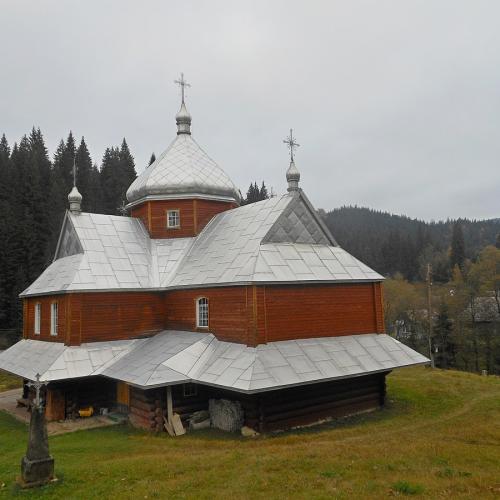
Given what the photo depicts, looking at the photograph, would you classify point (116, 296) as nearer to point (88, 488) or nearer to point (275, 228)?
point (275, 228)

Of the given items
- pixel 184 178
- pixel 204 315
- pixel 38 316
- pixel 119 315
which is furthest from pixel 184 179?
pixel 38 316

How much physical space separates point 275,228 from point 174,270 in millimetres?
5379

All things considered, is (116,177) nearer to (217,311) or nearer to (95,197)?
(95,197)

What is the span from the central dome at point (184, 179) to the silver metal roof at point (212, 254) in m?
1.50

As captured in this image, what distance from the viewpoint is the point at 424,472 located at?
9453mm

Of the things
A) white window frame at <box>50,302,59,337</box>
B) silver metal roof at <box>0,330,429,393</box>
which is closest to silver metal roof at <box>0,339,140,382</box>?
silver metal roof at <box>0,330,429,393</box>

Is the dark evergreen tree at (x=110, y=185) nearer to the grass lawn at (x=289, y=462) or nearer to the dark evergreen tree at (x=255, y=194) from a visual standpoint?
the dark evergreen tree at (x=255, y=194)

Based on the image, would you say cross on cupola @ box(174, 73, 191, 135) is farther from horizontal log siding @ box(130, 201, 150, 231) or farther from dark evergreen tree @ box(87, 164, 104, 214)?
dark evergreen tree @ box(87, 164, 104, 214)

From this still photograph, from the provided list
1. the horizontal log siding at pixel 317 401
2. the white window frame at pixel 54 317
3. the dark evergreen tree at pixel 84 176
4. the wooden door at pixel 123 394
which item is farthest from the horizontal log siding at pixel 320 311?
the dark evergreen tree at pixel 84 176

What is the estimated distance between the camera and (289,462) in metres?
10.2

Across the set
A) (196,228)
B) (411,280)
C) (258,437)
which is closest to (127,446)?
(258,437)

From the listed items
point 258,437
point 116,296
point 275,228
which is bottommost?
point 258,437

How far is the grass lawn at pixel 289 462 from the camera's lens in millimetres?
8828

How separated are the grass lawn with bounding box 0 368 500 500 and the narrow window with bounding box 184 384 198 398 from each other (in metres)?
1.54
